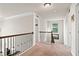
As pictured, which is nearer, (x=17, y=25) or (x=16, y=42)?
(x=17, y=25)

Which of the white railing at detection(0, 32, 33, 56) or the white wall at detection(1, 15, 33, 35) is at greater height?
the white wall at detection(1, 15, 33, 35)

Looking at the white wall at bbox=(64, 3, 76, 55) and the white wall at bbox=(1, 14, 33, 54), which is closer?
the white wall at bbox=(1, 14, 33, 54)

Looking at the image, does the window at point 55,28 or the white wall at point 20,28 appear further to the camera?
the window at point 55,28

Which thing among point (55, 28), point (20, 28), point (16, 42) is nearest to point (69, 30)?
point (55, 28)

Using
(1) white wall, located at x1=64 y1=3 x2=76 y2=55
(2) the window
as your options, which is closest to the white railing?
(2) the window

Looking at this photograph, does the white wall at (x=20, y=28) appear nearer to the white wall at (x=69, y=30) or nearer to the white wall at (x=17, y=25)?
the white wall at (x=17, y=25)

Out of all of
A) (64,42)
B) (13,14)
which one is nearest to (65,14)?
(64,42)

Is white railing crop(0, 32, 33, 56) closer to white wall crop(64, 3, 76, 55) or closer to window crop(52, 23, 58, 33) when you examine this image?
window crop(52, 23, 58, 33)

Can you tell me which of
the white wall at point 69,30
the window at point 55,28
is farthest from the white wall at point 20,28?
the white wall at point 69,30

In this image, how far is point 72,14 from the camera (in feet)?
8.87

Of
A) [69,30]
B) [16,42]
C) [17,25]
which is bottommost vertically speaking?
[16,42]

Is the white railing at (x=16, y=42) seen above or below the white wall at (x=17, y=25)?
below

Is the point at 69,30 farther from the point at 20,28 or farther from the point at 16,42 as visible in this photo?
the point at 16,42

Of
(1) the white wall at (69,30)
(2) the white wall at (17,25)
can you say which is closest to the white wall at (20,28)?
(2) the white wall at (17,25)
